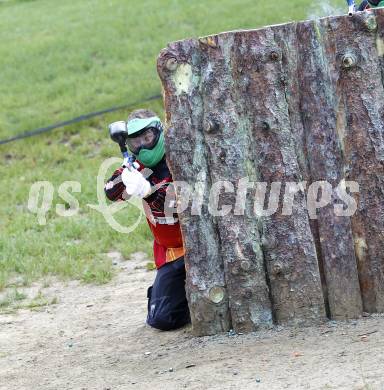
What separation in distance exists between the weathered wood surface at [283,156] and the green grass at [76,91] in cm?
269

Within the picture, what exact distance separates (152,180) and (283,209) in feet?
3.60

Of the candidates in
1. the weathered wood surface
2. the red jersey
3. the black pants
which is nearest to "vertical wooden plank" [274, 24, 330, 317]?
the weathered wood surface

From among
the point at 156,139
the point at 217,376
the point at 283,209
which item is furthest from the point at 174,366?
the point at 156,139

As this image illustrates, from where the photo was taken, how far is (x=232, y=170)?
16.0 feet

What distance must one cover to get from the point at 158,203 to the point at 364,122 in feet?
4.93

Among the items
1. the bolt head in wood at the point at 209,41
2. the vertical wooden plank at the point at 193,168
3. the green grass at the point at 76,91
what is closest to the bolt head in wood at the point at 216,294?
the vertical wooden plank at the point at 193,168

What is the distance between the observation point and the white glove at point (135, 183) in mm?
5316

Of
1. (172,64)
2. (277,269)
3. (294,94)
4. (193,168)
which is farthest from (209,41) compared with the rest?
(277,269)

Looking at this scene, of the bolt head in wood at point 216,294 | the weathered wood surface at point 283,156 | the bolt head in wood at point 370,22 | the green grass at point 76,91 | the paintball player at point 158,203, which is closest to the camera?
the bolt head in wood at point 370,22

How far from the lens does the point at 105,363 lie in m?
5.11

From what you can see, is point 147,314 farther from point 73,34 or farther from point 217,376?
point 73,34

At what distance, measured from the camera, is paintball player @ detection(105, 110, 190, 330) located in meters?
5.49

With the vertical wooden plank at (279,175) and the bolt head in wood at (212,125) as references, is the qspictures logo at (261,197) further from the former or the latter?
the bolt head in wood at (212,125)

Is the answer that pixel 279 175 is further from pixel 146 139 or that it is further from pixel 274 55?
pixel 146 139
